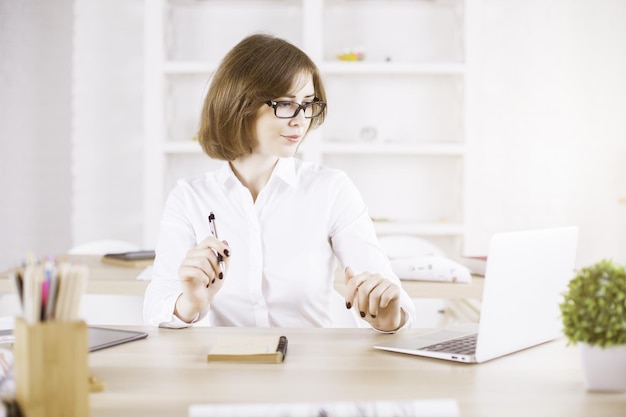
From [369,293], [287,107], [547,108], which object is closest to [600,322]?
[369,293]

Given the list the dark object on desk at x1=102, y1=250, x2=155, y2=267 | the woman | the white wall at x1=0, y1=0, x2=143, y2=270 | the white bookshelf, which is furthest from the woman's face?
the white wall at x1=0, y1=0, x2=143, y2=270

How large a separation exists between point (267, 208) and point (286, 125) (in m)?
0.24

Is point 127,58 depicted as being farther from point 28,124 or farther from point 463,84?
point 463,84

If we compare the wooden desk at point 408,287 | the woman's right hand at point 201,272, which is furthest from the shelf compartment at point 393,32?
the woman's right hand at point 201,272

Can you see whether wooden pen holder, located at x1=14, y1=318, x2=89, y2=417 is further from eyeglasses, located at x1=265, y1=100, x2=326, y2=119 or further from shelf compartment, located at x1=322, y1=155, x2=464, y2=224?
shelf compartment, located at x1=322, y1=155, x2=464, y2=224

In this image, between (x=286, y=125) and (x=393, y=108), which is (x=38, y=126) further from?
(x=286, y=125)

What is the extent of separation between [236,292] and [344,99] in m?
2.70

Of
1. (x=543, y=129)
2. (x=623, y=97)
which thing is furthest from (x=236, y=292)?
(x=623, y=97)

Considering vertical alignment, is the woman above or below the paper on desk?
above

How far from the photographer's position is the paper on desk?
2.64ft

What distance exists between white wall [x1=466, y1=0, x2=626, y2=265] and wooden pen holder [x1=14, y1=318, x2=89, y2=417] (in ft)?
12.5

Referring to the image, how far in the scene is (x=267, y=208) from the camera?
1852mm

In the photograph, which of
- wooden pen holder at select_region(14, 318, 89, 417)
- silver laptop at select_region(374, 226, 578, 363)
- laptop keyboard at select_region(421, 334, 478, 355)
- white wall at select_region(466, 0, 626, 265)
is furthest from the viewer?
white wall at select_region(466, 0, 626, 265)

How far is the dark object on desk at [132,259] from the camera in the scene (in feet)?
8.17
